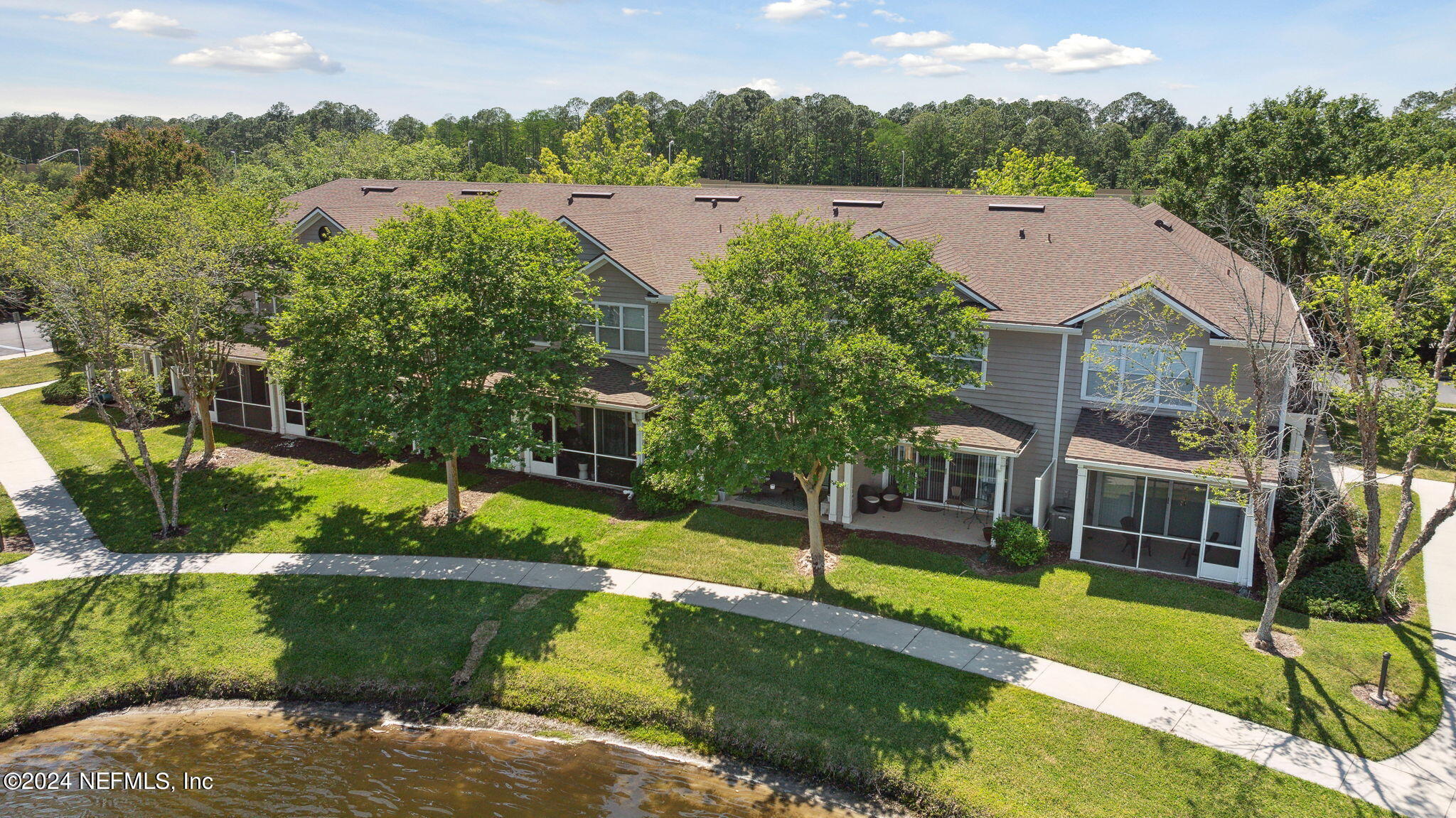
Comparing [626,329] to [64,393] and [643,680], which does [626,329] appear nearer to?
[643,680]

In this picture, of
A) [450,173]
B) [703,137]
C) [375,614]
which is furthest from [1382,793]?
[703,137]

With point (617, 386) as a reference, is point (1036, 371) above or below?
above

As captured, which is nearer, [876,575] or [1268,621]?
[1268,621]

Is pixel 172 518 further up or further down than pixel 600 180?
further down

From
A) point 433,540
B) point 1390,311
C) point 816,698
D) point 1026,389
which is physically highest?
point 1390,311

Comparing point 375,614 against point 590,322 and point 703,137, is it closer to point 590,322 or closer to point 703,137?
point 590,322

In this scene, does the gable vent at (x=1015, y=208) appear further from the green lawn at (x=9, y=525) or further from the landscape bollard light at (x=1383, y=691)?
the green lawn at (x=9, y=525)

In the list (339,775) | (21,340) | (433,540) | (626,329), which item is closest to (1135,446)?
(626,329)

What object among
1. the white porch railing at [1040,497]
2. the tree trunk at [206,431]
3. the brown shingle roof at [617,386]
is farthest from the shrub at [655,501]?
the tree trunk at [206,431]
